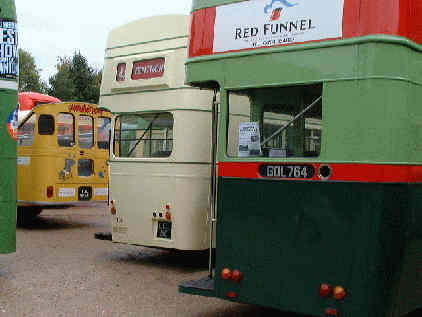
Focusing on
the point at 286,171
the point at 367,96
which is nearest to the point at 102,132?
the point at 286,171

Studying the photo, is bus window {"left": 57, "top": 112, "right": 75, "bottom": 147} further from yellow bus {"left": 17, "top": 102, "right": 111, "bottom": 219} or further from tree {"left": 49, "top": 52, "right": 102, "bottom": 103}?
tree {"left": 49, "top": 52, "right": 102, "bottom": 103}

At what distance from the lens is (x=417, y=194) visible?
4.88 metres

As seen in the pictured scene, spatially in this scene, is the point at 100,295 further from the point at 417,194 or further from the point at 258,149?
the point at 417,194

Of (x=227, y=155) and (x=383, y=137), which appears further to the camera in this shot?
(x=227, y=155)

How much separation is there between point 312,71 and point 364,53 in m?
0.46

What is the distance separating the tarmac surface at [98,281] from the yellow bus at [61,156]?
3.68 feet

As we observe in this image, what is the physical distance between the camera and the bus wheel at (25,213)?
14.2 metres

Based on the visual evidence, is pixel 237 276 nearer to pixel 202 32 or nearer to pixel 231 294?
pixel 231 294

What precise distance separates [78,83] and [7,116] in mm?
31413

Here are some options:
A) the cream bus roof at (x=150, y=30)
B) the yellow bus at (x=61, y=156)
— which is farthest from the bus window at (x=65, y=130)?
the cream bus roof at (x=150, y=30)

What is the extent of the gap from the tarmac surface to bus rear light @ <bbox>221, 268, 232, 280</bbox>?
3.31ft

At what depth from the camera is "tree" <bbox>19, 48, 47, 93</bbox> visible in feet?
172

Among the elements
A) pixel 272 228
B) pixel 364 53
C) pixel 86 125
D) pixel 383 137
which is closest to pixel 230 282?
pixel 272 228

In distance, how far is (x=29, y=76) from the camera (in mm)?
54625
